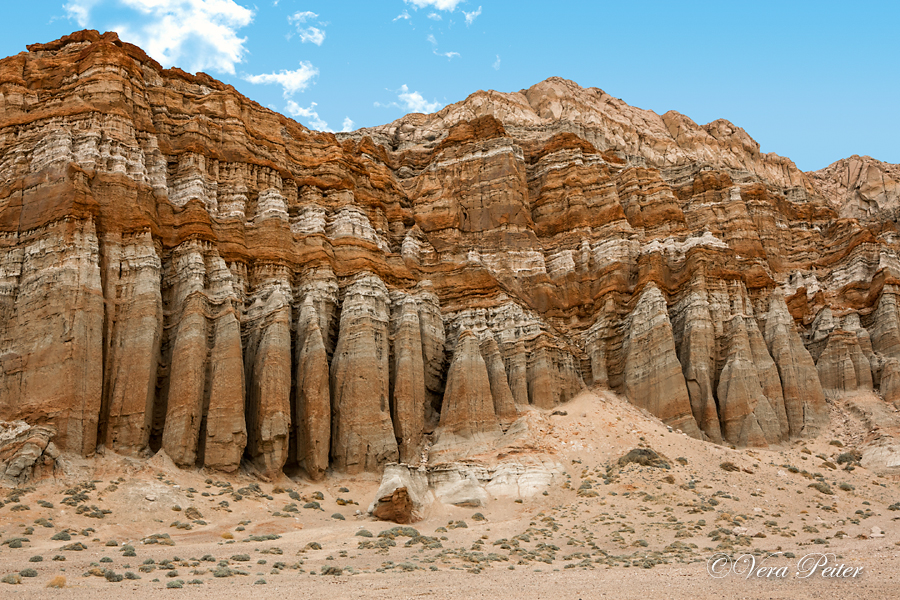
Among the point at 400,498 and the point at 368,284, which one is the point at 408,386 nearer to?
the point at 368,284

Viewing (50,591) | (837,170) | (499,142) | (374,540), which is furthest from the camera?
(837,170)

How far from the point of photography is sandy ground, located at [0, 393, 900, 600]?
20.9 metres

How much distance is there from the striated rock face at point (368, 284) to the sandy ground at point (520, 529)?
2.83 metres

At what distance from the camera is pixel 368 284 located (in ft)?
157

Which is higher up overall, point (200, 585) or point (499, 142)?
point (499, 142)

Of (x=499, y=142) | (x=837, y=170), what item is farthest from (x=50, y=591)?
(x=837, y=170)

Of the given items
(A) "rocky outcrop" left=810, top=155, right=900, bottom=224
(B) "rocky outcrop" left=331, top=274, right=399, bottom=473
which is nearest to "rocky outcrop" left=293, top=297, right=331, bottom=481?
(B) "rocky outcrop" left=331, top=274, right=399, bottom=473

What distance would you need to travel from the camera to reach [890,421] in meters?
46.2

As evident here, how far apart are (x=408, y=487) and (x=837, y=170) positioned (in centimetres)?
7795

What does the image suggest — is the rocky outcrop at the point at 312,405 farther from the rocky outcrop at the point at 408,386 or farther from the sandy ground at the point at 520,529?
the rocky outcrop at the point at 408,386

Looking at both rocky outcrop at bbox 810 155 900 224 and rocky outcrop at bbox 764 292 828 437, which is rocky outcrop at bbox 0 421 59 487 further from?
rocky outcrop at bbox 810 155 900 224

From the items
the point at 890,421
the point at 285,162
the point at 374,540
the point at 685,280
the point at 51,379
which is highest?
the point at 285,162

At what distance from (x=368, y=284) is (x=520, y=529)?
19.8 meters

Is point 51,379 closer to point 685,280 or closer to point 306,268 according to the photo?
point 306,268
